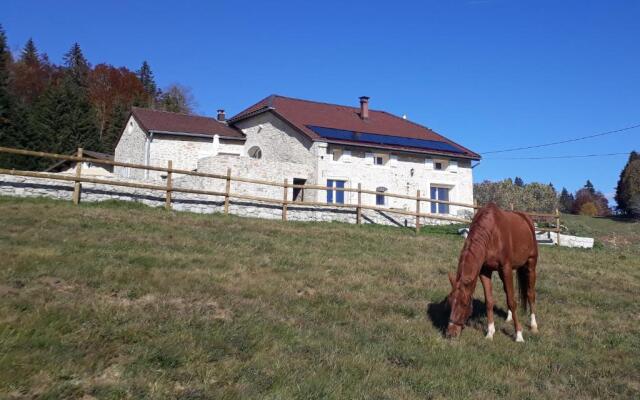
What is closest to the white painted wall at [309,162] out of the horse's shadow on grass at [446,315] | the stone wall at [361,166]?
the stone wall at [361,166]

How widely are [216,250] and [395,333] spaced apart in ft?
16.6

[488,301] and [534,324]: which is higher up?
[488,301]

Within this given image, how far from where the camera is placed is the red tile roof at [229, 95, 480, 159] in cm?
2906

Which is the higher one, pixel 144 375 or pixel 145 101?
pixel 145 101

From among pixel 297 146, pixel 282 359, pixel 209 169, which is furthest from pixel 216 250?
pixel 297 146

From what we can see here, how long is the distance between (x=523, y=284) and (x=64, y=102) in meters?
40.4

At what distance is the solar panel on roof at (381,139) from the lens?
27.1m

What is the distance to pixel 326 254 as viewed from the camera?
40.2ft

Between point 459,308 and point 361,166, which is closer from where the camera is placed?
point 459,308

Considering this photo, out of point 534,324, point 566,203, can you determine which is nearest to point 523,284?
point 534,324

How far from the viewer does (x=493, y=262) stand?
24.7ft

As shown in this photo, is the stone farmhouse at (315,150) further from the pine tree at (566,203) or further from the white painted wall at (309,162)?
the pine tree at (566,203)

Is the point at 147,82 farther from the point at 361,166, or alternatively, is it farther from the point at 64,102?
the point at 361,166

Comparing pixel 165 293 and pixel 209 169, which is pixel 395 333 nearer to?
pixel 165 293
